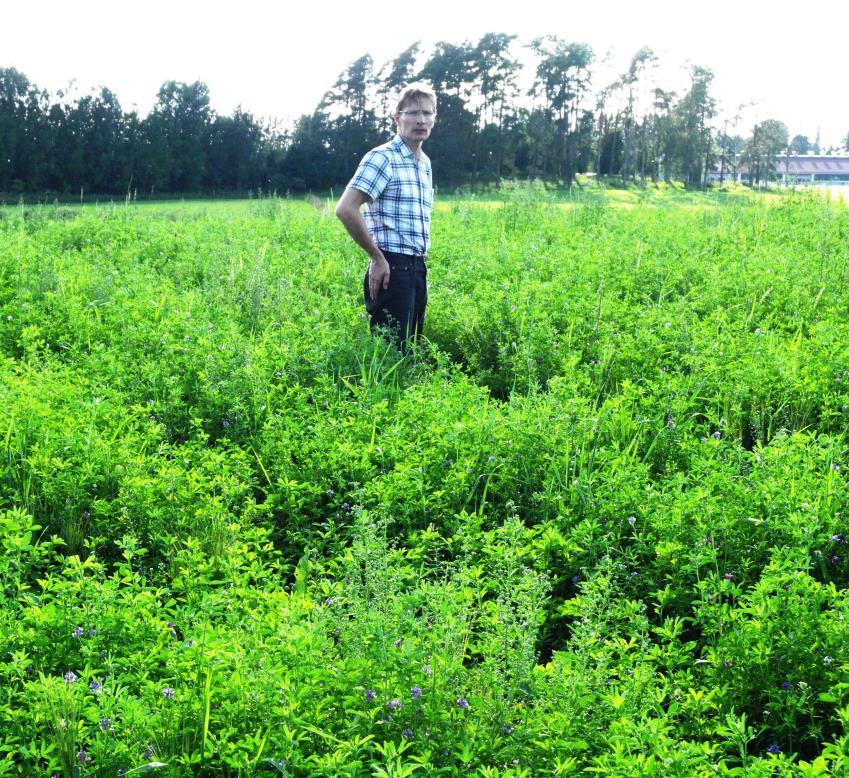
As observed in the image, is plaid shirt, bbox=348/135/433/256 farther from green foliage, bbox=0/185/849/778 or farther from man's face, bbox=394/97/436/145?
green foliage, bbox=0/185/849/778

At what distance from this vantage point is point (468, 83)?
235ft

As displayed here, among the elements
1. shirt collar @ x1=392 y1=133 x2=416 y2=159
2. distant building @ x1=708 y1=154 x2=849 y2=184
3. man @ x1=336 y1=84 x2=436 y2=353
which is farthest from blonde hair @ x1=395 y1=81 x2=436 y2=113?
distant building @ x1=708 y1=154 x2=849 y2=184

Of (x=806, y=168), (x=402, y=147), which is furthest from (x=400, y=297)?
(x=806, y=168)

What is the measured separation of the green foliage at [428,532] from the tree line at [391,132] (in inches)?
1447

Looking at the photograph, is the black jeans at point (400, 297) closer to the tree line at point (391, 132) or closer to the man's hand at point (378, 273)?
the man's hand at point (378, 273)

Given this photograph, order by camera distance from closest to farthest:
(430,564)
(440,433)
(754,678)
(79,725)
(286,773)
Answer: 1. (286,773)
2. (79,725)
3. (754,678)
4. (430,564)
5. (440,433)

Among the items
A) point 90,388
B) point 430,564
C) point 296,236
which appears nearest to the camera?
point 430,564

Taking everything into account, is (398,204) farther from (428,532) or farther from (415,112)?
(428,532)

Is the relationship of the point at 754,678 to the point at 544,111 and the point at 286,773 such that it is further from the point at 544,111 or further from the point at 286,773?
the point at 544,111

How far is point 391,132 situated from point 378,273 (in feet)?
192

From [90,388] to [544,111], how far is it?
246ft

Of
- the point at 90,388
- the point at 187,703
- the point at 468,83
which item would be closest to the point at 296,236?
the point at 90,388

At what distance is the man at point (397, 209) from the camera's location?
5738 mm

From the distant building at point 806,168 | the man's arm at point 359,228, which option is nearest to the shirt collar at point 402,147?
the man's arm at point 359,228
